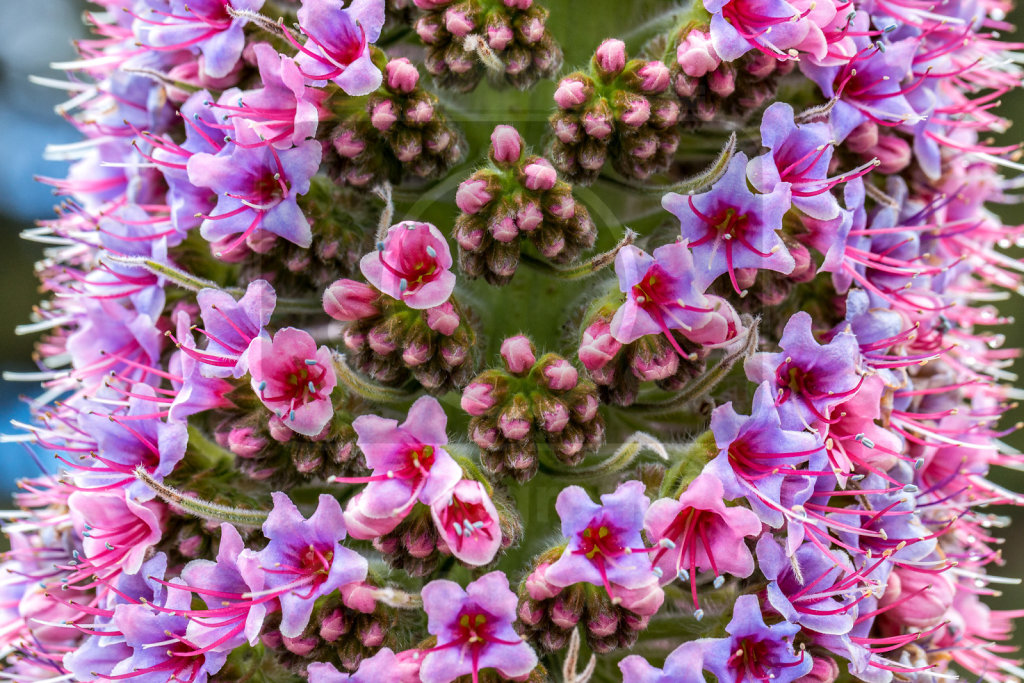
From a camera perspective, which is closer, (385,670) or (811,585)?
(385,670)

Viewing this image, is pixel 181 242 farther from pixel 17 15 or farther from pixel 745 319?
pixel 17 15

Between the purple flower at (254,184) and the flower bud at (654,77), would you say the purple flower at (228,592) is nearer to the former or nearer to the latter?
the purple flower at (254,184)

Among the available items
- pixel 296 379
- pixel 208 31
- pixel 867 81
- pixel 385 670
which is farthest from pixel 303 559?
pixel 867 81

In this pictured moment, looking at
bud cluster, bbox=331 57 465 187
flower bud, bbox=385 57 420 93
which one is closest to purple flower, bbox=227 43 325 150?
bud cluster, bbox=331 57 465 187

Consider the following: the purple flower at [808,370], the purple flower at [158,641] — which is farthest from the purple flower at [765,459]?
the purple flower at [158,641]

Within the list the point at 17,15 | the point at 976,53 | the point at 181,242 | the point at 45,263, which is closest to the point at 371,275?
the point at 181,242

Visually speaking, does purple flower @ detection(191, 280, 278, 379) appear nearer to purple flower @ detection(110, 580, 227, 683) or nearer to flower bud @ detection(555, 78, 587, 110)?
purple flower @ detection(110, 580, 227, 683)

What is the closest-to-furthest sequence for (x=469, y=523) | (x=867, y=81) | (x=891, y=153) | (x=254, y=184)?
(x=469, y=523)
(x=254, y=184)
(x=867, y=81)
(x=891, y=153)

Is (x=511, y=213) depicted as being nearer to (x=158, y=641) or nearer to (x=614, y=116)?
(x=614, y=116)
